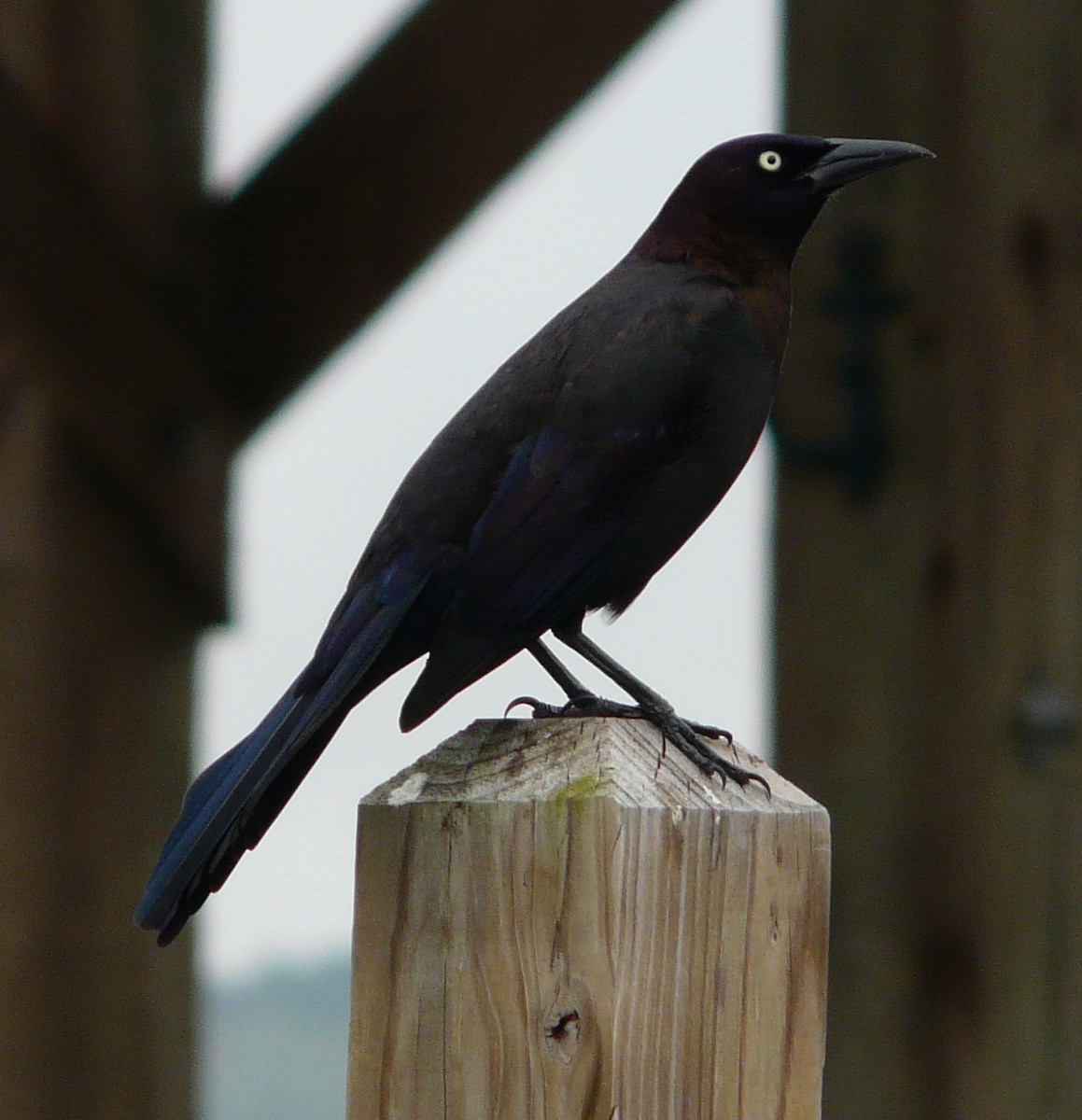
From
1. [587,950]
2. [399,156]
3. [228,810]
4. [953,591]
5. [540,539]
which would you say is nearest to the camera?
[587,950]

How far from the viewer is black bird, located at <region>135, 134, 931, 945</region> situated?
243cm

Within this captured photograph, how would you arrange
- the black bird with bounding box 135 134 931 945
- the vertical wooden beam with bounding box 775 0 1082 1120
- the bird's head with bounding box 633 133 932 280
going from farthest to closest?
the bird's head with bounding box 633 133 932 280 → the vertical wooden beam with bounding box 775 0 1082 1120 → the black bird with bounding box 135 134 931 945

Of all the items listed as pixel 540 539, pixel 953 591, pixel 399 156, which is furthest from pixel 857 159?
pixel 399 156

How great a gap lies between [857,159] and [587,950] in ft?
4.88

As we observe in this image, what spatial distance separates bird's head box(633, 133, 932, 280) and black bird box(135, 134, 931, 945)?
12 mm

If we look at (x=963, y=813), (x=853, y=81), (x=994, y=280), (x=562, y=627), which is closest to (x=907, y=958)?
(x=963, y=813)

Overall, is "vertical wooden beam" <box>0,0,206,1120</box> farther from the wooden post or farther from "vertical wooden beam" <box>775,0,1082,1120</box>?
the wooden post

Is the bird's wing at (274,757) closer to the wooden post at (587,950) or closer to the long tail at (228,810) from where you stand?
the long tail at (228,810)

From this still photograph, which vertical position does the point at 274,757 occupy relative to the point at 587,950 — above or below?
above

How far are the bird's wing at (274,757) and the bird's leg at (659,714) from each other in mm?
276

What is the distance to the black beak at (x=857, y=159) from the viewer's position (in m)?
2.82

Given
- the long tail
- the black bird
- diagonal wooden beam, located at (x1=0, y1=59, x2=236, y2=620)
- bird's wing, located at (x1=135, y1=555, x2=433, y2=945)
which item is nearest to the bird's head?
the black bird

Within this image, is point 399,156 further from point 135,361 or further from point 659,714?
point 659,714

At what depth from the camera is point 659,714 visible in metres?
2.41
